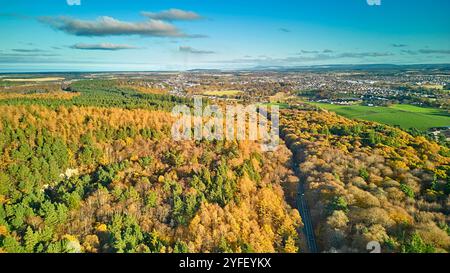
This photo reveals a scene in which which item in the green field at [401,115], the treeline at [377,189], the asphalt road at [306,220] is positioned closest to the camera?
the treeline at [377,189]

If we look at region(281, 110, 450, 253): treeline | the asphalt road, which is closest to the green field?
region(281, 110, 450, 253): treeline

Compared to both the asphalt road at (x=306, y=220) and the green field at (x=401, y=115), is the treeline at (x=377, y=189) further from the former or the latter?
the green field at (x=401, y=115)

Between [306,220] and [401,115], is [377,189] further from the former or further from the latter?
[401,115]

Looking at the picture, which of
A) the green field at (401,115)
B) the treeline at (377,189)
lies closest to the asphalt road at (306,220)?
the treeline at (377,189)

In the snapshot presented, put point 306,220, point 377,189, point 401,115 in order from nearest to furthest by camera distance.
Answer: point 306,220, point 377,189, point 401,115

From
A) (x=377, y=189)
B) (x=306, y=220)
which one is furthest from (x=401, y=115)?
(x=306, y=220)

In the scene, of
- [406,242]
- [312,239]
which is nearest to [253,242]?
[312,239]

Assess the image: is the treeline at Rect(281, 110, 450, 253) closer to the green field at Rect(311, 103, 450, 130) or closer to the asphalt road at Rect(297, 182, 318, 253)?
the asphalt road at Rect(297, 182, 318, 253)
